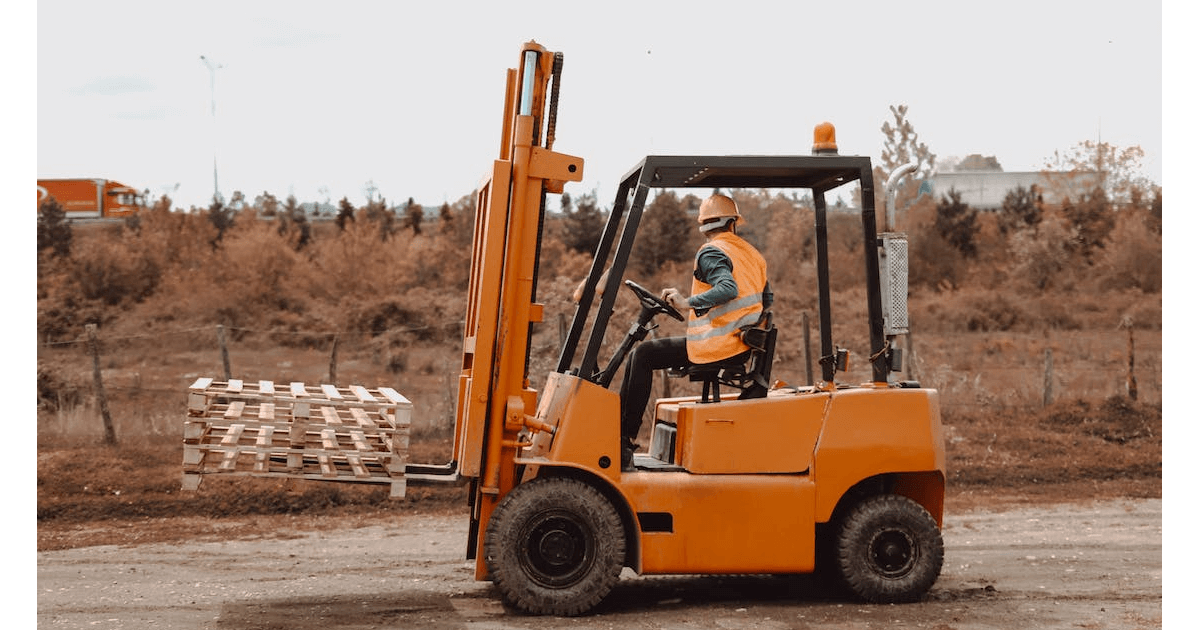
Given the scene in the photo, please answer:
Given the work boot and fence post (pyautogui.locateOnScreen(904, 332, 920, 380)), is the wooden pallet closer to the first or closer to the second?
the work boot

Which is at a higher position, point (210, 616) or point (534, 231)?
point (534, 231)

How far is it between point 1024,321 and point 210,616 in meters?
29.7

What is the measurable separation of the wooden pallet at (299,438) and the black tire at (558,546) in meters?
0.71

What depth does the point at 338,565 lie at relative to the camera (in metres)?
8.41

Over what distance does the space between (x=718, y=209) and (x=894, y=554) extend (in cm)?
230

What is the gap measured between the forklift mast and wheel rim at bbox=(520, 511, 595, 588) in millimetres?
349

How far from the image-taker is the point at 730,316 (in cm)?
669

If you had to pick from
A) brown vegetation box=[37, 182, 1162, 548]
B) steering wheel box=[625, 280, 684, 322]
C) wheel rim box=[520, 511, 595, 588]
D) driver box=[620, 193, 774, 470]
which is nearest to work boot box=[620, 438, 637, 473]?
driver box=[620, 193, 774, 470]

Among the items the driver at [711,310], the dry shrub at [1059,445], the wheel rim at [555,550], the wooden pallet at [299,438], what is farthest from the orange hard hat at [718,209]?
the dry shrub at [1059,445]

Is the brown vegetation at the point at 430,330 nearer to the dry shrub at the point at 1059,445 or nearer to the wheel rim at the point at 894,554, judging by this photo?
the dry shrub at the point at 1059,445

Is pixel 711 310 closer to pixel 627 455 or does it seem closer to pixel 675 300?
pixel 675 300

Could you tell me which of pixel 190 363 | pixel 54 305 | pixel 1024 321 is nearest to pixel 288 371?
pixel 190 363

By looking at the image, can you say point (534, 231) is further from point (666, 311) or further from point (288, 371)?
point (288, 371)
